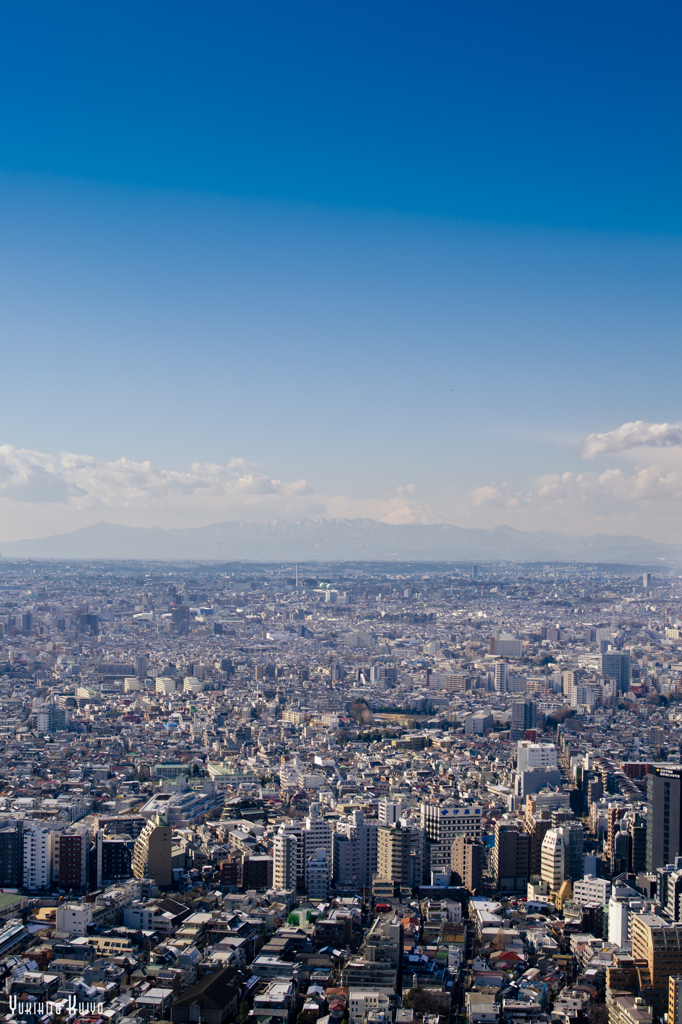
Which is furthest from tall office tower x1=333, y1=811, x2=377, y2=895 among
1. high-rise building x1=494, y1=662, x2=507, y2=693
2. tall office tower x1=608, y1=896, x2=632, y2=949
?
high-rise building x1=494, y1=662, x2=507, y2=693

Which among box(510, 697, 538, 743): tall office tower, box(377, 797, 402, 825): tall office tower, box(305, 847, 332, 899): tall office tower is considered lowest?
box(510, 697, 538, 743): tall office tower

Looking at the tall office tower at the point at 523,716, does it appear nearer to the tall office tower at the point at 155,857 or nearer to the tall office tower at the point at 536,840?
the tall office tower at the point at 536,840

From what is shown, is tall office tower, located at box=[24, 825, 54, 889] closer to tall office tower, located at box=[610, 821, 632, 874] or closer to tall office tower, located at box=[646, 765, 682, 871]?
tall office tower, located at box=[610, 821, 632, 874]

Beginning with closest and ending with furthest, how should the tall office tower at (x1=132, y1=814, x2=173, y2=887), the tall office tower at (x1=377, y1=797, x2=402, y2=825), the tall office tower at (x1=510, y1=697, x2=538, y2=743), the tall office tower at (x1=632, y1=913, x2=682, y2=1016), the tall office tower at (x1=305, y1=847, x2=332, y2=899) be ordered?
1. the tall office tower at (x1=632, y1=913, x2=682, y2=1016)
2. the tall office tower at (x1=305, y1=847, x2=332, y2=899)
3. the tall office tower at (x1=132, y1=814, x2=173, y2=887)
4. the tall office tower at (x1=377, y1=797, x2=402, y2=825)
5. the tall office tower at (x1=510, y1=697, x2=538, y2=743)

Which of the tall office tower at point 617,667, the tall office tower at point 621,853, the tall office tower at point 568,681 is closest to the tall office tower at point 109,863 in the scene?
the tall office tower at point 621,853

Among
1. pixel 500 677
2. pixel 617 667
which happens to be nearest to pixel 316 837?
pixel 500 677
